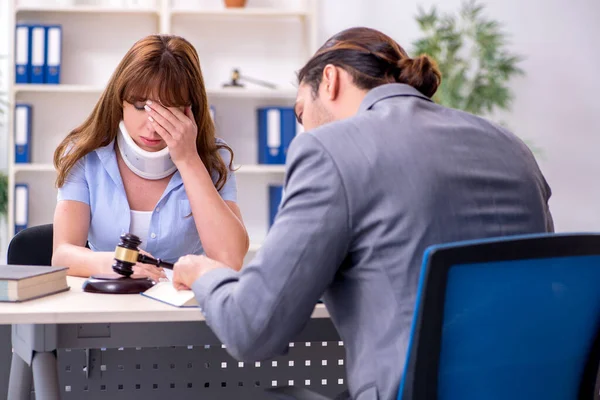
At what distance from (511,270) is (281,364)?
0.79 m

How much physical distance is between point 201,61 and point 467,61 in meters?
1.52

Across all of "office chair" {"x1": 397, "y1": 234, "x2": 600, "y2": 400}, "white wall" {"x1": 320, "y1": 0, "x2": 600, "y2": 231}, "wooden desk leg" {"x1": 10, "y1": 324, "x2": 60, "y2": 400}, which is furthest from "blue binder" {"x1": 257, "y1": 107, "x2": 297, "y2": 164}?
"office chair" {"x1": 397, "y1": 234, "x2": 600, "y2": 400}

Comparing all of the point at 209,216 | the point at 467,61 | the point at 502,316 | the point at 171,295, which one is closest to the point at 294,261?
the point at 502,316

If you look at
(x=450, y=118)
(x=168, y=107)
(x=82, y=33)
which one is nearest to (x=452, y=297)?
(x=450, y=118)

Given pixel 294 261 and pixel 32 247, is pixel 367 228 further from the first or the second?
pixel 32 247

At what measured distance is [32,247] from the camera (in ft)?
6.98

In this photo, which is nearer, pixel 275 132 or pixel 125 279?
pixel 125 279

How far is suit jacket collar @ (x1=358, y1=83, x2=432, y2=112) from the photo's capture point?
4.00 ft

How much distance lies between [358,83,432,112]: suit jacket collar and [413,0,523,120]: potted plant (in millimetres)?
2896

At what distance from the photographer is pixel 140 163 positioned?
201cm

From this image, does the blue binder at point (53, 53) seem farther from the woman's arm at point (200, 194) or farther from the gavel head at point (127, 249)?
the gavel head at point (127, 249)

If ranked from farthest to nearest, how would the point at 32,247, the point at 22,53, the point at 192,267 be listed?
the point at 22,53
the point at 32,247
the point at 192,267

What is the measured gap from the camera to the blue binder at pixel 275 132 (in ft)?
13.1

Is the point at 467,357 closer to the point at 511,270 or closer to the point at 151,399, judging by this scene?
the point at 511,270
